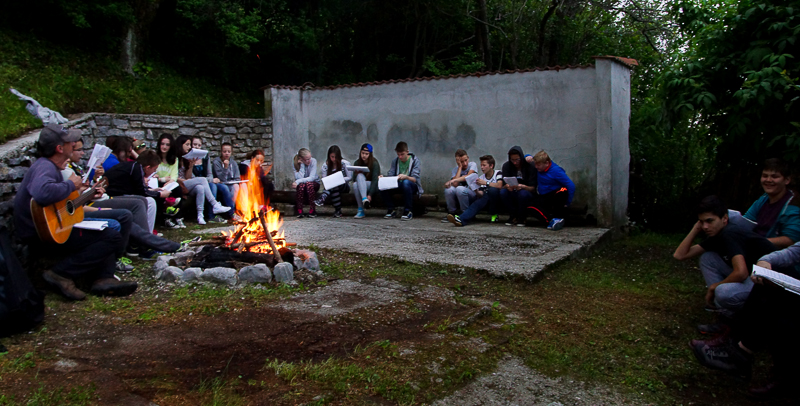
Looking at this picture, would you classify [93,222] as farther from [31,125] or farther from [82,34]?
[82,34]

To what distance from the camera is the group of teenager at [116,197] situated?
507 cm

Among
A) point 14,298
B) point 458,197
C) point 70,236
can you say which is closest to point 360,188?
point 458,197

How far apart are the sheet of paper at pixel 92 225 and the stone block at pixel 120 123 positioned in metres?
6.79

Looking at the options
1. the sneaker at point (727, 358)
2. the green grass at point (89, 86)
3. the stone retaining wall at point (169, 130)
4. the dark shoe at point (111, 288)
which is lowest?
the sneaker at point (727, 358)

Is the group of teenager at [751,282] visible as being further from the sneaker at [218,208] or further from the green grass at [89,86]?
the green grass at [89,86]

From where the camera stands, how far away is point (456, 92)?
10938mm

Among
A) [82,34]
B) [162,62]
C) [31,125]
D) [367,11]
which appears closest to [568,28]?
[367,11]

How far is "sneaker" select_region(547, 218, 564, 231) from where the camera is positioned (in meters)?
8.85

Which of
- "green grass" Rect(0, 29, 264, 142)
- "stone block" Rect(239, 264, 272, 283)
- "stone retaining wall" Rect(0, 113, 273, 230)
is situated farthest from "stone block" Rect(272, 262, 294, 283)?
"green grass" Rect(0, 29, 264, 142)

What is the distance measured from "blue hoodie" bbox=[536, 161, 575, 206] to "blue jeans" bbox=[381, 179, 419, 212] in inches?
91.8

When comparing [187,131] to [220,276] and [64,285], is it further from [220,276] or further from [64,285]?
[64,285]

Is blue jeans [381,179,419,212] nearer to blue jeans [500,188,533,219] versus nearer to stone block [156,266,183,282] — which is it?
blue jeans [500,188,533,219]

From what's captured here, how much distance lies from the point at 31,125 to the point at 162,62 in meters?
6.97

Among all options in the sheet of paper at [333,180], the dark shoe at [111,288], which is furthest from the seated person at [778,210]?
the sheet of paper at [333,180]
